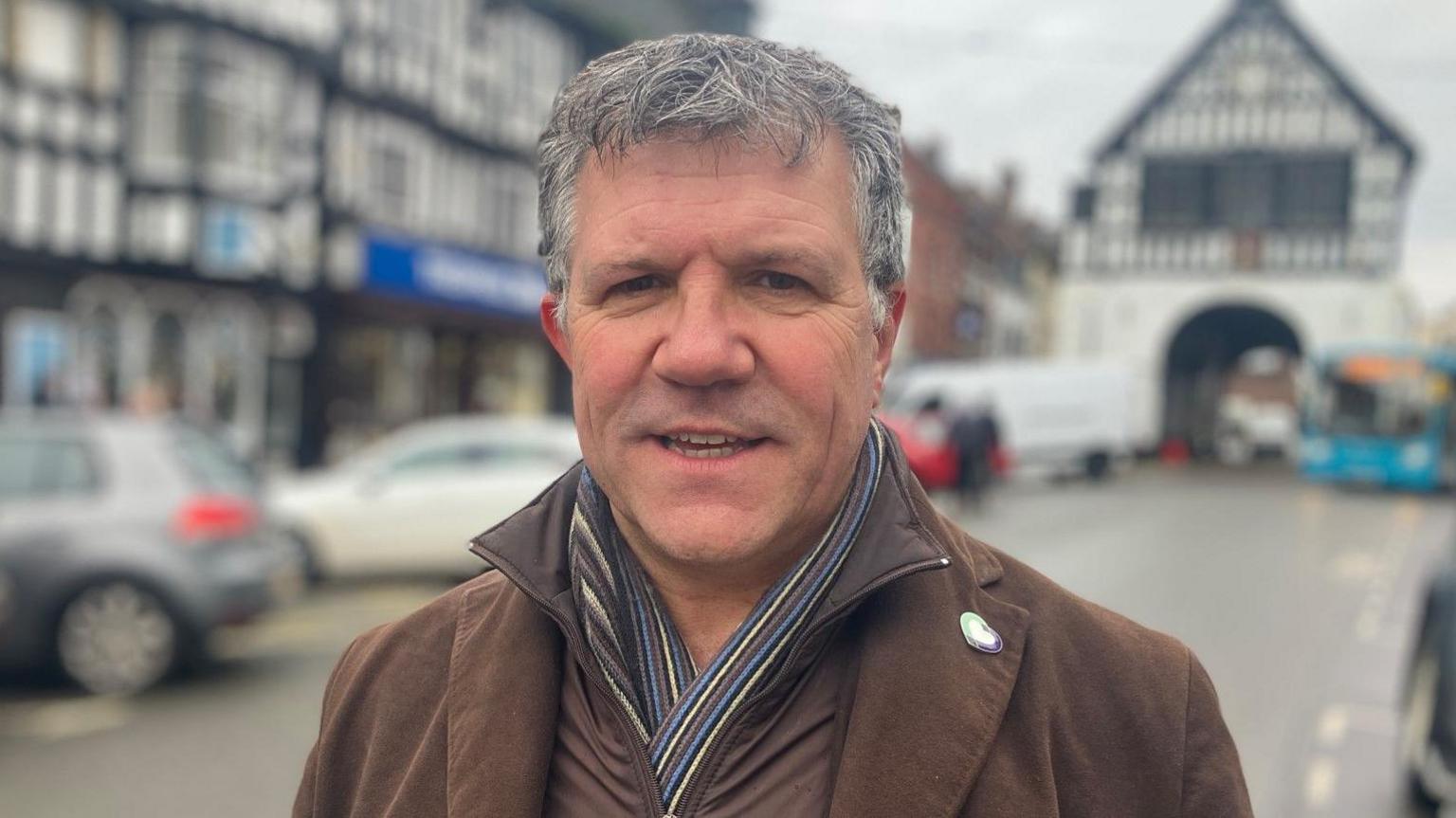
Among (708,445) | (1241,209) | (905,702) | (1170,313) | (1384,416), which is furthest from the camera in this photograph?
(1170,313)

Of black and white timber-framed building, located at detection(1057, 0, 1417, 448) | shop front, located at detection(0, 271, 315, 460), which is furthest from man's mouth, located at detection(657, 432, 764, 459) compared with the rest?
black and white timber-framed building, located at detection(1057, 0, 1417, 448)

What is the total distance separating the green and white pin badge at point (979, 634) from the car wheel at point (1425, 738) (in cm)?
500

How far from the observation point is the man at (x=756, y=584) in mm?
1670

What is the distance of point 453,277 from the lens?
73.4 ft

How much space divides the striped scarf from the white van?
25.9 meters

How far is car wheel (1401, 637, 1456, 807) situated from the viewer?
19.2ft

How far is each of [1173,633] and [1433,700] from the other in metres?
3.85

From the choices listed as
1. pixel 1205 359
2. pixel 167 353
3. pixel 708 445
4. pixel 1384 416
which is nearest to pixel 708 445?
pixel 708 445

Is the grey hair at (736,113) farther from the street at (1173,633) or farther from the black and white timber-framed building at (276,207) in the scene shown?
the black and white timber-framed building at (276,207)

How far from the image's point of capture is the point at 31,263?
15125 millimetres

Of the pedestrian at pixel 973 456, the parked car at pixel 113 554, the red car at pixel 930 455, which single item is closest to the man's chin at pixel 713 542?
the parked car at pixel 113 554

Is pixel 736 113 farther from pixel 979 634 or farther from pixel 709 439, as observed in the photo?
pixel 979 634

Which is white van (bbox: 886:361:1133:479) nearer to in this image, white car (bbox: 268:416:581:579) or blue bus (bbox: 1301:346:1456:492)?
blue bus (bbox: 1301:346:1456:492)

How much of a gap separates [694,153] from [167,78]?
16895 millimetres
